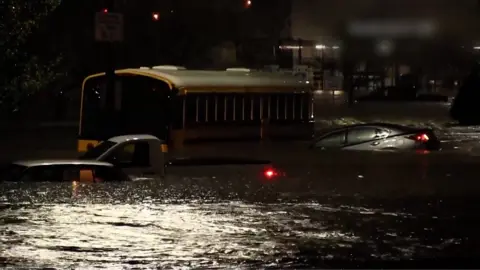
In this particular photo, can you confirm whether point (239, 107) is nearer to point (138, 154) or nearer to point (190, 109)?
point (190, 109)

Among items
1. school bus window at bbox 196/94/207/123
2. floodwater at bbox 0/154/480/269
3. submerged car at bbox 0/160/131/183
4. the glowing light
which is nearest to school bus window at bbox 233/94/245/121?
school bus window at bbox 196/94/207/123

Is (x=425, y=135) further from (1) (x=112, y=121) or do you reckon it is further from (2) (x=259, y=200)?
(2) (x=259, y=200)

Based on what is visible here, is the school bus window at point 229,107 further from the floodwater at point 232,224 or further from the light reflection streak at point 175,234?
the light reflection streak at point 175,234

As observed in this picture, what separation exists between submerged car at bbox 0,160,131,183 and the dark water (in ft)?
1.53

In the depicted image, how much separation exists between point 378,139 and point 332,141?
4.14 ft

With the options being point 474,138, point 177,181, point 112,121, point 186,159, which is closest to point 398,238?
point 177,181

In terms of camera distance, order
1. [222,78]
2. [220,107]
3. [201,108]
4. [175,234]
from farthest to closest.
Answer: [222,78]
[220,107]
[201,108]
[175,234]

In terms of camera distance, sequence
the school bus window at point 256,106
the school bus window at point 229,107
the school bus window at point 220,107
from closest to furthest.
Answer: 1. the school bus window at point 220,107
2. the school bus window at point 229,107
3. the school bus window at point 256,106

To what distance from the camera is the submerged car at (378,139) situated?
2619 cm

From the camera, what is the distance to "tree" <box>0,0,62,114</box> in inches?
631

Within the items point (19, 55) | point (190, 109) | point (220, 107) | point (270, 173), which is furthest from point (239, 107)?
point (19, 55)

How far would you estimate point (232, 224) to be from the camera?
11508mm

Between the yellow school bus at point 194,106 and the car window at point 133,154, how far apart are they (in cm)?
476

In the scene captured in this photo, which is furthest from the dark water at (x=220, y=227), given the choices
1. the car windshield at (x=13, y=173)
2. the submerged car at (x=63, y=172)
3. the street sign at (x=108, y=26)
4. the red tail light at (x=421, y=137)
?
the red tail light at (x=421, y=137)
